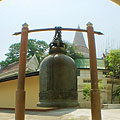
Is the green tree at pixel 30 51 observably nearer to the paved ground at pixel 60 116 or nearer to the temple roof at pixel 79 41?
the temple roof at pixel 79 41

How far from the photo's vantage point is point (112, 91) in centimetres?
1639

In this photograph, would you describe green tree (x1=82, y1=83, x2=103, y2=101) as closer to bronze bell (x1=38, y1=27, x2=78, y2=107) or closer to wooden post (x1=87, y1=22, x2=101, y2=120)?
wooden post (x1=87, y1=22, x2=101, y2=120)

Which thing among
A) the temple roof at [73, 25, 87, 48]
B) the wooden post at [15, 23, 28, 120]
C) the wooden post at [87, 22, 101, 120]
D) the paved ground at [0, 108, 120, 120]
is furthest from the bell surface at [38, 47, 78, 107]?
the temple roof at [73, 25, 87, 48]

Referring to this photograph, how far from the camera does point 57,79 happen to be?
108 inches

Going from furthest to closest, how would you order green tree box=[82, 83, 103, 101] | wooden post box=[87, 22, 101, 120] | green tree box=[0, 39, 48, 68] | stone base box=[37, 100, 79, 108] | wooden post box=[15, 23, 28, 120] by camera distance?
green tree box=[0, 39, 48, 68], green tree box=[82, 83, 103, 101], wooden post box=[15, 23, 28, 120], wooden post box=[87, 22, 101, 120], stone base box=[37, 100, 79, 108]

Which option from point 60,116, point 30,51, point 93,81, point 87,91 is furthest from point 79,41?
point 93,81

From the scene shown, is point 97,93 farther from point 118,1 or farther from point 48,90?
point 118,1

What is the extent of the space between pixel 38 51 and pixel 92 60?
83.9 ft

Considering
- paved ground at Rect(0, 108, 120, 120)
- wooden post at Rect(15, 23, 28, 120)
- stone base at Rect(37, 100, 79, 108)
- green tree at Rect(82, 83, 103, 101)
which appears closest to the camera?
stone base at Rect(37, 100, 79, 108)

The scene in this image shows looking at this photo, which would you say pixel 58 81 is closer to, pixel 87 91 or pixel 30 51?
pixel 87 91

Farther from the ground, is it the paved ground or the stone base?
the stone base

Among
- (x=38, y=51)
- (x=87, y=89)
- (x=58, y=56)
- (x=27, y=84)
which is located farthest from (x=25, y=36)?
(x=38, y=51)

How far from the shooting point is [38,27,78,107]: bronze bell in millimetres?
2684

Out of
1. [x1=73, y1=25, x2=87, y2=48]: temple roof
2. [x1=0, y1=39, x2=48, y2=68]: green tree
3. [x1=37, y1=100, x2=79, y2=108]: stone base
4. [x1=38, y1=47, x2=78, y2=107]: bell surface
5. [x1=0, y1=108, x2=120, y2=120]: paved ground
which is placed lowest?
[x1=0, y1=108, x2=120, y2=120]: paved ground
